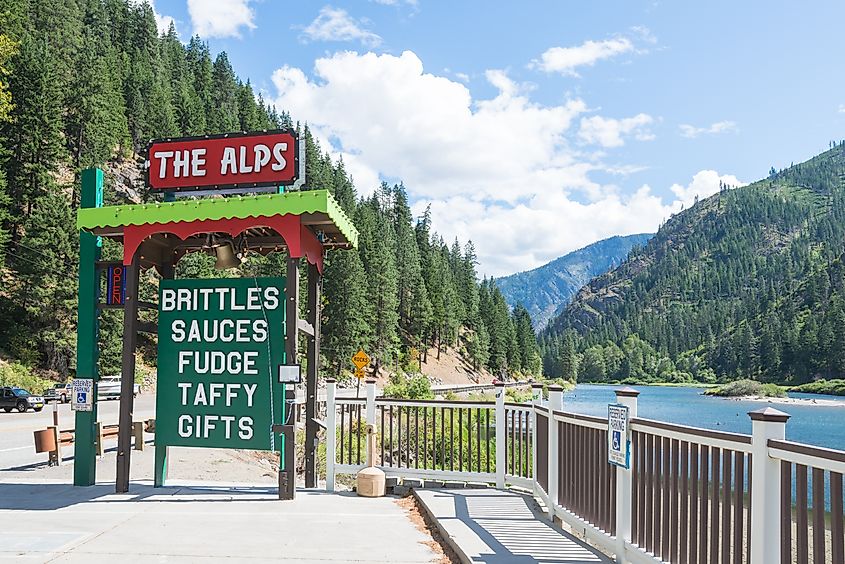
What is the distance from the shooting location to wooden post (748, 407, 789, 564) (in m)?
3.58

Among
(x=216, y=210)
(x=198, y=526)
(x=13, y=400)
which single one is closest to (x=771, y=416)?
(x=198, y=526)

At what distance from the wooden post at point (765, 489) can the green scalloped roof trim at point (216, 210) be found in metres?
6.37

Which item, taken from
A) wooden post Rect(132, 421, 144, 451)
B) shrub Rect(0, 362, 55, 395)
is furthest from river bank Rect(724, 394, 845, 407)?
wooden post Rect(132, 421, 144, 451)

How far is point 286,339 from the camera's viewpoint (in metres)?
9.23

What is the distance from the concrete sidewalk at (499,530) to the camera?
5.76m

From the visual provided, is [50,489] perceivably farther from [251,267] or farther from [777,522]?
[251,267]

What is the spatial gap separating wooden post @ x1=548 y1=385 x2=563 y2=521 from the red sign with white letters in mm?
4683

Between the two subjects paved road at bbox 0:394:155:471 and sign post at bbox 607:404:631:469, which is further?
paved road at bbox 0:394:155:471

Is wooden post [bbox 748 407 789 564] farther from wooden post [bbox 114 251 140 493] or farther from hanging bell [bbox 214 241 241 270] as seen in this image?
hanging bell [bbox 214 241 241 270]

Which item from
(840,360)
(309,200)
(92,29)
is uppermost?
(92,29)

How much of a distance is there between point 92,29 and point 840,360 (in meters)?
127

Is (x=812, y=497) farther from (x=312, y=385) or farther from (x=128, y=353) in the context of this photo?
(x=128, y=353)

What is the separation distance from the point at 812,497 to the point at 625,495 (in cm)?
222

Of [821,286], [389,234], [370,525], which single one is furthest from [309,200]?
[821,286]
